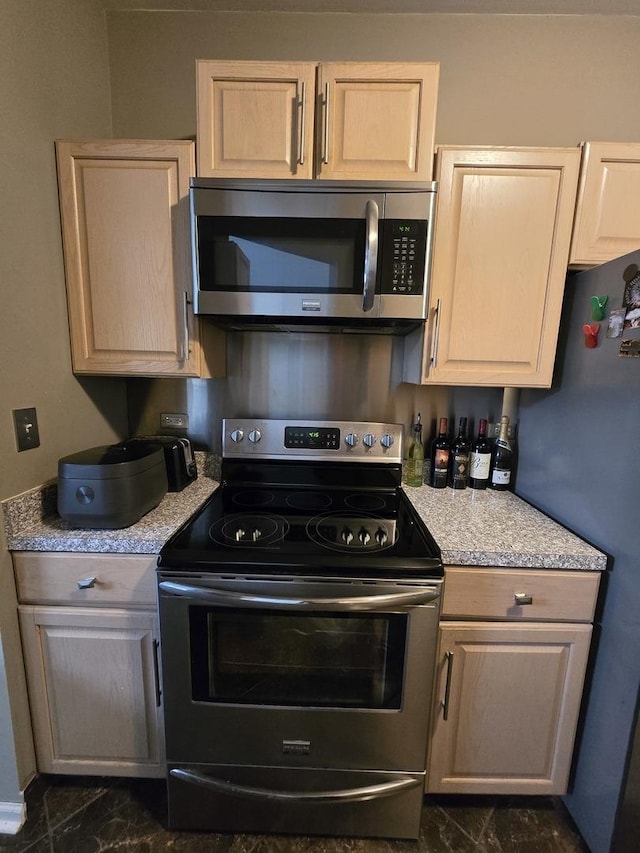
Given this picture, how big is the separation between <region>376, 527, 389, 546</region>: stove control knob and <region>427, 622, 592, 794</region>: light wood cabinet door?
0.99ft

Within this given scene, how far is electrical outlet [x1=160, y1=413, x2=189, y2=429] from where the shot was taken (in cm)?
168

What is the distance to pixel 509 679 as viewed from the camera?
3.66 feet

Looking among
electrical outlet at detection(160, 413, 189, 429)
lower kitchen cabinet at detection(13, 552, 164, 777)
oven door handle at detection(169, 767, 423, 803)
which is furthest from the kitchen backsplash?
oven door handle at detection(169, 767, 423, 803)

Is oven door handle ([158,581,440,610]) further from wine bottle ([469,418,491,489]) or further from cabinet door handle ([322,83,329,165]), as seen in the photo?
cabinet door handle ([322,83,329,165])

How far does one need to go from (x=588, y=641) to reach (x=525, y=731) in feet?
1.14

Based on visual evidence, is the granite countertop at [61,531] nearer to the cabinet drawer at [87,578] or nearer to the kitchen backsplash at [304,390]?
the cabinet drawer at [87,578]

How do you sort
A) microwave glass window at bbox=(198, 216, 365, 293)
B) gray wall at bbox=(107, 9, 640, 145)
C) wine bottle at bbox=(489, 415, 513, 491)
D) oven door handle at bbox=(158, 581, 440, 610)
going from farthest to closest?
wine bottle at bbox=(489, 415, 513, 491)
gray wall at bbox=(107, 9, 640, 145)
microwave glass window at bbox=(198, 216, 365, 293)
oven door handle at bbox=(158, 581, 440, 610)

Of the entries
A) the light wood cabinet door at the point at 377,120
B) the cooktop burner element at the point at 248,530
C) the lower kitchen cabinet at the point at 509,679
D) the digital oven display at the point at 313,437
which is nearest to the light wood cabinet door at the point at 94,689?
the cooktop burner element at the point at 248,530

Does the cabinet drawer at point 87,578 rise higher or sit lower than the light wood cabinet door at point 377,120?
lower

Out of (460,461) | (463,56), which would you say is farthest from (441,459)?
(463,56)

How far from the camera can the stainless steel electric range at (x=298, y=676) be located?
3.23 feet

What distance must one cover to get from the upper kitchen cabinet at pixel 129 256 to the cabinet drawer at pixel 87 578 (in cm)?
64

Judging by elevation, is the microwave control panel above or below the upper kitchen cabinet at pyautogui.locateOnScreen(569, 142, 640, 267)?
below

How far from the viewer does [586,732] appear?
1.12 meters
